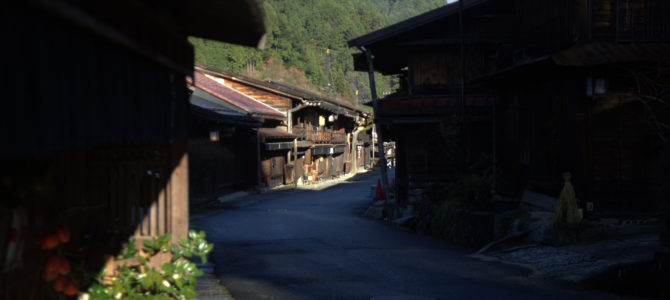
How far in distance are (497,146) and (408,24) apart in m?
5.34

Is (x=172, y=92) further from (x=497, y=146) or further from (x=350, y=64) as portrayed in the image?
(x=350, y=64)

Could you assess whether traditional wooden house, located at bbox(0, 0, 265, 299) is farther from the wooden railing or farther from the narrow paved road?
the narrow paved road

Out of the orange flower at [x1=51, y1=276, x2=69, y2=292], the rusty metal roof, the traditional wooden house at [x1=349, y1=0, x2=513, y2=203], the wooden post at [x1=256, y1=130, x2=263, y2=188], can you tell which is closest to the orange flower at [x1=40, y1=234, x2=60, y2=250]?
the orange flower at [x1=51, y1=276, x2=69, y2=292]

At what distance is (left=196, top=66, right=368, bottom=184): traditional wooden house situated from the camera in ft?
115

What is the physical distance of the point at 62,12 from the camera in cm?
299

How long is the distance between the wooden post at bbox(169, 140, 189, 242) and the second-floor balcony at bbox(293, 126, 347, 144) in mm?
29641

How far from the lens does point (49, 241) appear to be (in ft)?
15.4

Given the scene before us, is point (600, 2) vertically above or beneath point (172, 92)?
above

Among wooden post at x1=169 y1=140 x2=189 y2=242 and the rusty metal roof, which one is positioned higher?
the rusty metal roof

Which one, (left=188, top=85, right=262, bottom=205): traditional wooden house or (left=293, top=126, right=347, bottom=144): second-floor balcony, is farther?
(left=293, top=126, right=347, bottom=144): second-floor balcony

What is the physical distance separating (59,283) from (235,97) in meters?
27.7

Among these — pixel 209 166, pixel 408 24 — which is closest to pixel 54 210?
pixel 408 24

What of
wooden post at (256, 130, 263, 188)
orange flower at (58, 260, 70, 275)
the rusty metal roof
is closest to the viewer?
orange flower at (58, 260, 70, 275)

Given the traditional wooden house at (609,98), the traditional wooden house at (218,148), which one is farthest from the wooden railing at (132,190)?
the traditional wooden house at (218,148)
